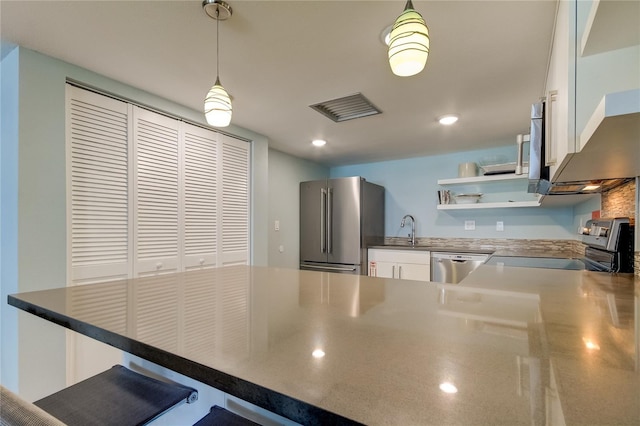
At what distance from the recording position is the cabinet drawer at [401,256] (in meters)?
3.46

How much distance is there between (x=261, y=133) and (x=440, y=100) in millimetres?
1730

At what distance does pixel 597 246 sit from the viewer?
1756 mm

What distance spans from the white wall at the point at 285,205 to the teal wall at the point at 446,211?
0.98m

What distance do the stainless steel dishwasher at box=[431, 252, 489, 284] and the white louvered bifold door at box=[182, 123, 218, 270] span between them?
231cm

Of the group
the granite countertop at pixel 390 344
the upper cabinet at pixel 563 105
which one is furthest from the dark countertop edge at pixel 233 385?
the upper cabinet at pixel 563 105

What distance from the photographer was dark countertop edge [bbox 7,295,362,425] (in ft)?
1.12

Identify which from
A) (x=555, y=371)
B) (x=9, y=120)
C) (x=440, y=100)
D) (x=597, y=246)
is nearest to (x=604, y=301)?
(x=555, y=371)

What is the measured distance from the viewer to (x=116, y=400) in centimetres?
88

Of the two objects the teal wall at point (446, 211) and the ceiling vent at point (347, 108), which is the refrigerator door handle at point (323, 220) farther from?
the ceiling vent at point (347, 108)

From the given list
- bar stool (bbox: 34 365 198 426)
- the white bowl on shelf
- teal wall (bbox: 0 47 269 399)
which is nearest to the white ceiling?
teal wall (bbox: 0 47 269 399)

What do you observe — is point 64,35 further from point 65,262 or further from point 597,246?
point 597,246

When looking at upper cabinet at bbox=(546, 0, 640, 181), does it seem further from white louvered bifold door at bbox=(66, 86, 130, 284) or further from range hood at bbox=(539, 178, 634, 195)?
white louvered bifold door at bbox=(66, 86, 130, 284)

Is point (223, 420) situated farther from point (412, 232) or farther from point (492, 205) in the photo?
point (412, 232)

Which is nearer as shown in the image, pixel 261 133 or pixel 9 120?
pixel 9 120
